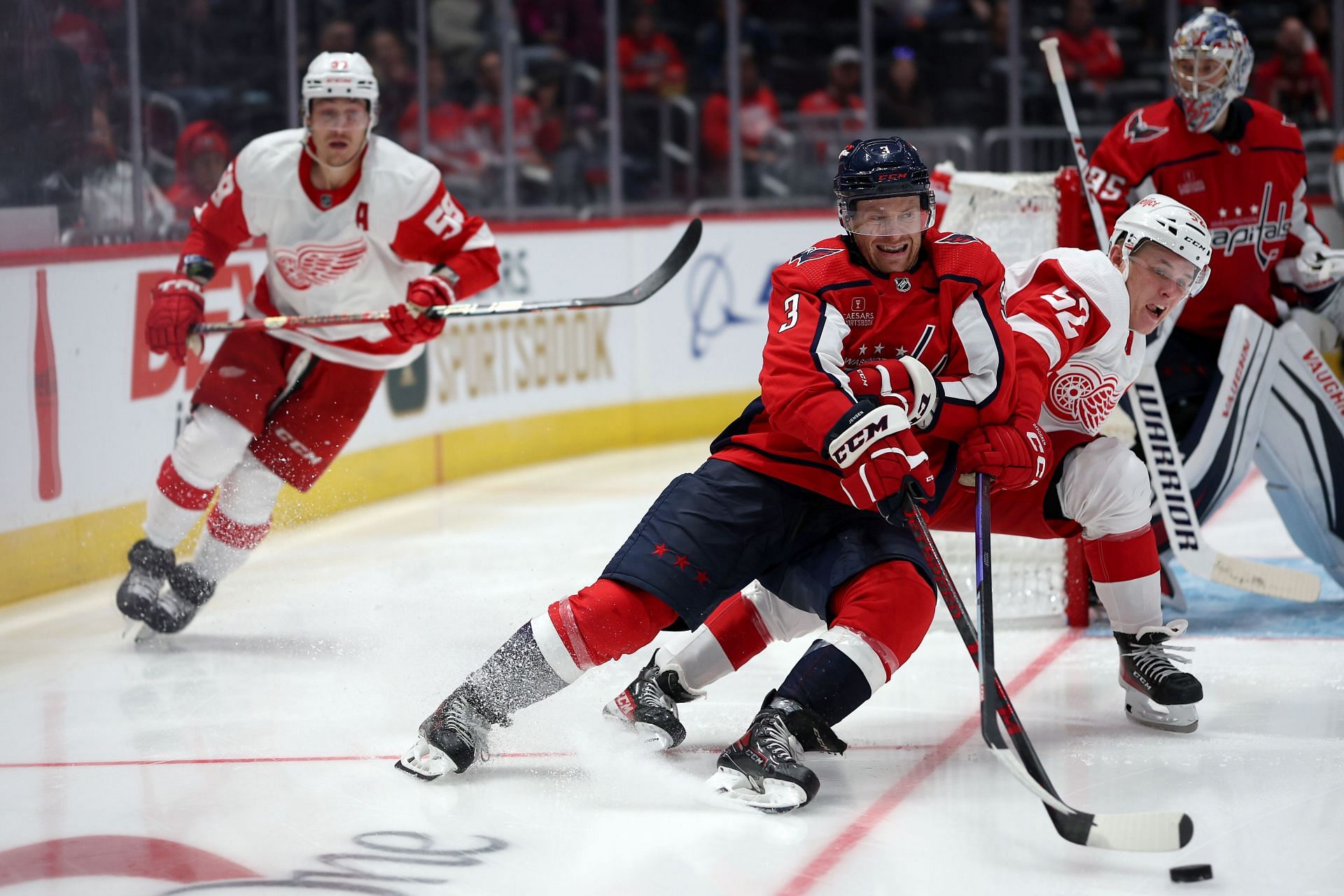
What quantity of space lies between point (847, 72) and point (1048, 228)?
4.57 metres

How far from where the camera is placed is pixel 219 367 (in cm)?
354

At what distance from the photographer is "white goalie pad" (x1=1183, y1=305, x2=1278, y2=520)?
3.53m

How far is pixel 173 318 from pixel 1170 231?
206 centimetres

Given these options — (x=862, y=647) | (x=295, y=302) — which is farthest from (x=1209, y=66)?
(x=295, y=302)

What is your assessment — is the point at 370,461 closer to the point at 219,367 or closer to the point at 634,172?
the point at 219,367

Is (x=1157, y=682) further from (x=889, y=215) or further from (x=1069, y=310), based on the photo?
(x=889, y=215)

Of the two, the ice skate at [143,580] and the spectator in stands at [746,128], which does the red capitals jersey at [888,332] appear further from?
the spectator in stands at [746,128]

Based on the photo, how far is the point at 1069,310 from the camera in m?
2.65

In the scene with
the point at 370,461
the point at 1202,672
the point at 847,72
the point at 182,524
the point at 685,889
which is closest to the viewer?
the point at 685,889

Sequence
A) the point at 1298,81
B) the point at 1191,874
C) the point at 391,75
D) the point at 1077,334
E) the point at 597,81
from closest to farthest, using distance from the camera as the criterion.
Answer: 1. the point at 1191,874
2. the point at 1077,334
3. the point at 391,75
4. the point at 597,81
5. the point at 1298,81

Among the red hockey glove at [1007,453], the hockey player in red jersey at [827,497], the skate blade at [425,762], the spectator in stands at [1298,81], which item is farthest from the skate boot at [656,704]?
the spectator in stands at [1298,81]

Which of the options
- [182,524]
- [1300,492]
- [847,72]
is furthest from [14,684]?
[847,72]

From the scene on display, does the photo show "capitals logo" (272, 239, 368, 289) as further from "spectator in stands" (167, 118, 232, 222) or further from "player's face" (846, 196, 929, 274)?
"player's face" (846, 196, 929, 274)

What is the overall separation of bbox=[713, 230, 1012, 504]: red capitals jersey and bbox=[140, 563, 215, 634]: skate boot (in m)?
1.52
